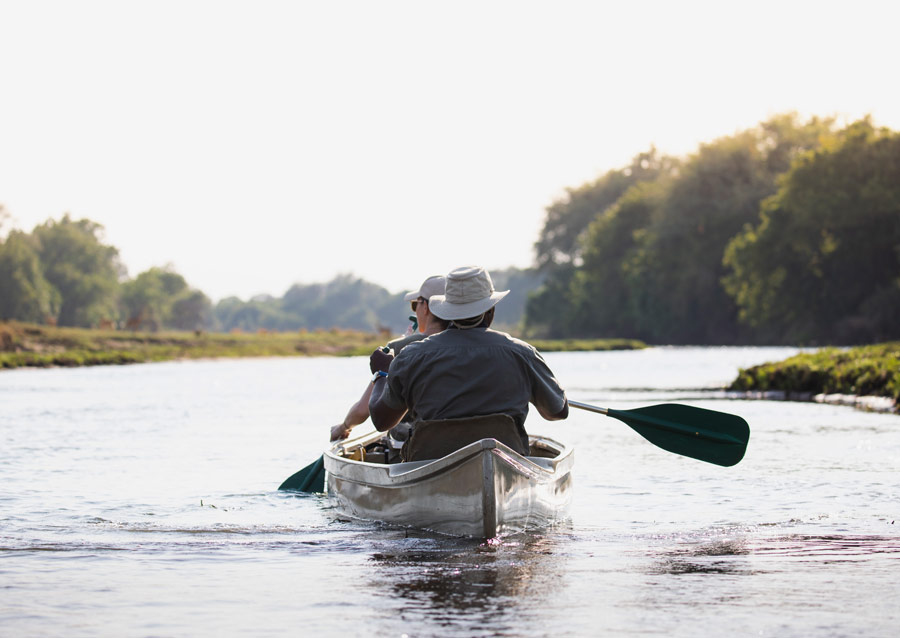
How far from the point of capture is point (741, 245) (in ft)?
204

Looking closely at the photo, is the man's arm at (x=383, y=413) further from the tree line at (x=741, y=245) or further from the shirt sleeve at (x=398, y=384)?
the tree line at (x=741, y=245)

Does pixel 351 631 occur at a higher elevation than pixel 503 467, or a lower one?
lower

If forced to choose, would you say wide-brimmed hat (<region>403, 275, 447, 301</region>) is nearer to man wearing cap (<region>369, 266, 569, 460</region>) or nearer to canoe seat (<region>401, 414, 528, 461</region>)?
man wearing cap (<region>369, 266, 569, 460</region>)

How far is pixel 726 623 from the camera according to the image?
18.7 ft

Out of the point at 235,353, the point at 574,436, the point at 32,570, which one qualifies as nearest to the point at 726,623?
the point at 32,570

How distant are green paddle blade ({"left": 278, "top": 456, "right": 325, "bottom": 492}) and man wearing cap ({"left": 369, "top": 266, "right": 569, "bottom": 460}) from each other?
11.6 ft

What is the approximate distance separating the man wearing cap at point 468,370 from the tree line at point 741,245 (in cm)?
4883

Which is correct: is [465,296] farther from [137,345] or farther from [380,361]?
[137,345]

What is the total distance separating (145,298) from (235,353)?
233 feet

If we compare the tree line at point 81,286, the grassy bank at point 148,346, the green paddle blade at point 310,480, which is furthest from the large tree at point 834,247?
the green paddle blade at point 310,480

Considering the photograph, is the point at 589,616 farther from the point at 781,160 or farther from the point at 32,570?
the point at 781,160

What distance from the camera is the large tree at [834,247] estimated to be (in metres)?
54.4

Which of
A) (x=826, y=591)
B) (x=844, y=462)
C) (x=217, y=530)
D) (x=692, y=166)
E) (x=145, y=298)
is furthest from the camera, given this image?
(x=145, y=298)

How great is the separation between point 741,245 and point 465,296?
185 ft
